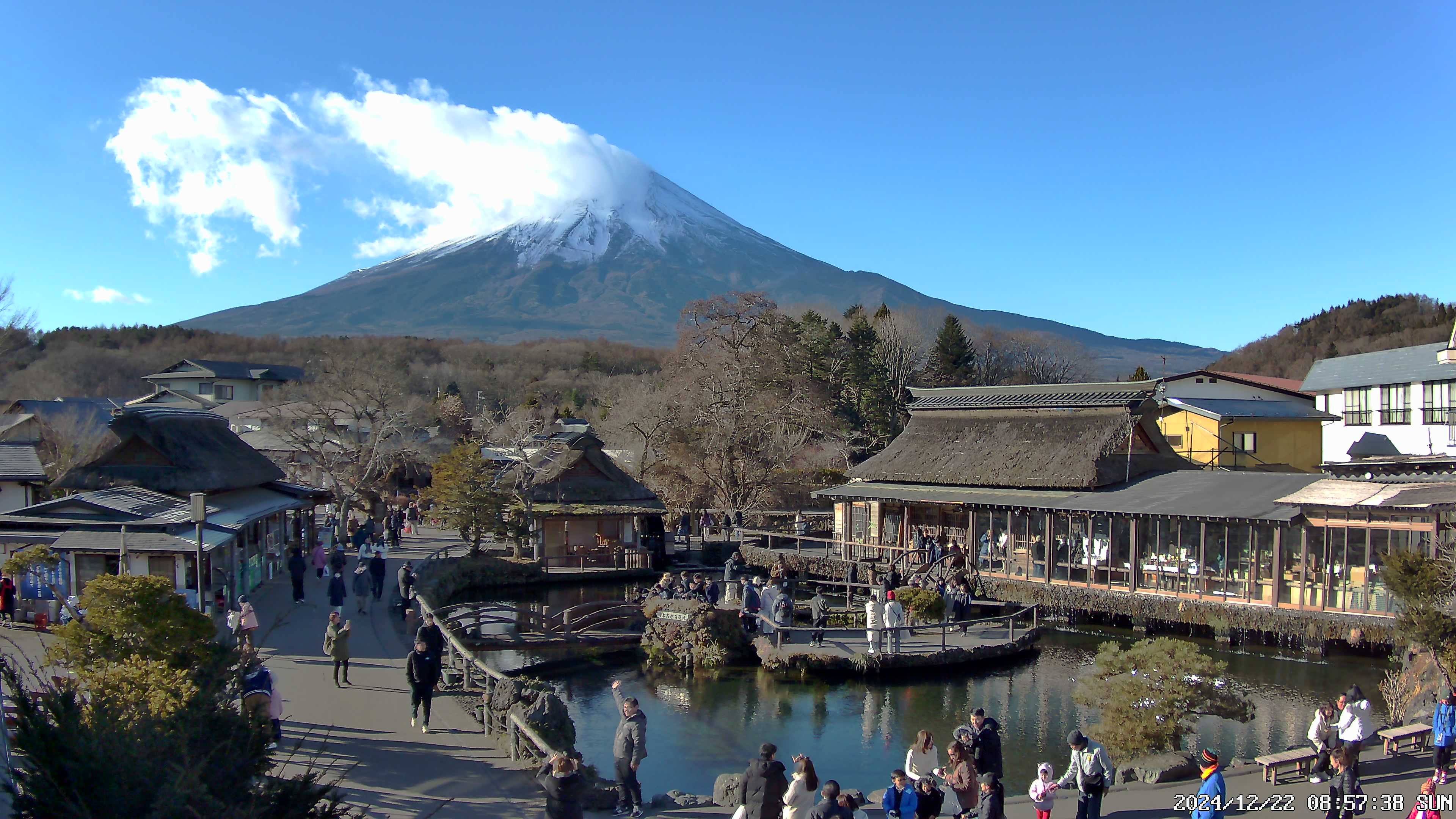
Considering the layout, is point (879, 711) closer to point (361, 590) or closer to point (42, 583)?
point (361, 590)

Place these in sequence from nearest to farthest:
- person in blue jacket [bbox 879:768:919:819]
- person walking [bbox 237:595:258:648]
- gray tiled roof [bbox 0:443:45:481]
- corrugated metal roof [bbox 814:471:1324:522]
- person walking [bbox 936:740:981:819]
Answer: person in blue jacket [bbox 879:768:919:819] < person walking [bbox 936:740:981:819] < person walking [bbox 237:595:258:648] < gray tiled roof [bbox 0:443:45:481] < corrugated metal roof [bbox 814:471:1324:522]

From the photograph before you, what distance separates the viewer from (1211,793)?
772cm

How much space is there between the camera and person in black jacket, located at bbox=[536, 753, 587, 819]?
7.15 meters

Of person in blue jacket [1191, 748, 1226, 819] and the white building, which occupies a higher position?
the white building

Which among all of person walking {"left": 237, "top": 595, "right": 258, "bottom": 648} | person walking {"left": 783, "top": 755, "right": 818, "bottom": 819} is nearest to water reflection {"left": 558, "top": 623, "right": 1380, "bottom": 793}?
person walking {"left": 783, "top": 755, "right": 818, "bottom": 819}

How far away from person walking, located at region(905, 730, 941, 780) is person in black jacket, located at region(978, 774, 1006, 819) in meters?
0.94

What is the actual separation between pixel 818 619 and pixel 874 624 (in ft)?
6.20

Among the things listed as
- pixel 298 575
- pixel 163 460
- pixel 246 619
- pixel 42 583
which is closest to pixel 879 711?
pixel 246 619

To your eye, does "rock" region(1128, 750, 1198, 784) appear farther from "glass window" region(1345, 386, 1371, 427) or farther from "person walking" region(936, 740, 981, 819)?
"glass window" region(1345, 386, 1371, 427)

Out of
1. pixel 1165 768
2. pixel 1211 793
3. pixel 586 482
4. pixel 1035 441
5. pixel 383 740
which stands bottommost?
pixel 1165 768

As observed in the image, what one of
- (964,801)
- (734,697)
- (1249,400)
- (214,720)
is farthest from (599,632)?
(1249,400)

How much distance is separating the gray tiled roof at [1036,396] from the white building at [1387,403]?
13.7m

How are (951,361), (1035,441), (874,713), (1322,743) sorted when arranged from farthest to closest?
(951,361) → (1035,441) → (874,713) → (1322,743)

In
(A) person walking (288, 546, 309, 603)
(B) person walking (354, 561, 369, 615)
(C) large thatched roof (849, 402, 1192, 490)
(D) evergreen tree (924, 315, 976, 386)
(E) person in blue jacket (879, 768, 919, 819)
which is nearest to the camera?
(E) person in blue jacket (879, 768, 919, 819)
